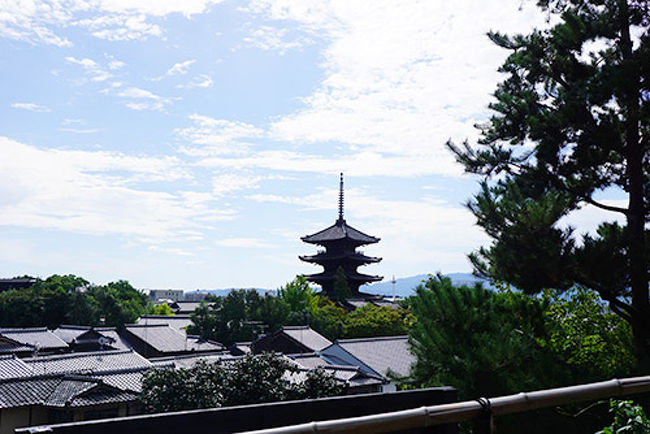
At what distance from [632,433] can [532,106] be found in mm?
5607

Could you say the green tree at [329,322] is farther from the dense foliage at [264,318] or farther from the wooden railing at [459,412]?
the wooden railing at [459,412]

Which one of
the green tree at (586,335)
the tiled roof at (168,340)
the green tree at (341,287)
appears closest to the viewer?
the green tree at (586,335)

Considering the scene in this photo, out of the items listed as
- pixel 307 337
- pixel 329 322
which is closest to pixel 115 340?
pixel 307 337

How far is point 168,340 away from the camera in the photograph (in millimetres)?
25781

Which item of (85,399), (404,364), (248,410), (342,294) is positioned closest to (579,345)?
(248,410)

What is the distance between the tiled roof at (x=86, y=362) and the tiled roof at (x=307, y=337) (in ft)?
20.8

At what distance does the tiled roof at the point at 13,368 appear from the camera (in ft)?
51.1

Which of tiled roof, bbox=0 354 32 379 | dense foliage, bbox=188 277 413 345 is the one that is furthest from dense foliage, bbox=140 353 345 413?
dense foliage, bbox=188 277 413 345

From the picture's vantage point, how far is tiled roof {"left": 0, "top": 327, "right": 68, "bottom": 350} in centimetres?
2300

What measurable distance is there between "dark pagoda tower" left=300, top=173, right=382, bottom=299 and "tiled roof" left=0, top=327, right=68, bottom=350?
16.1m

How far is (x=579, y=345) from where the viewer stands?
7000 millimetres

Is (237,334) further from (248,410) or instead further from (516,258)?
(248,410)

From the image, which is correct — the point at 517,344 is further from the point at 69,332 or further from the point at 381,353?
the point at 69,332

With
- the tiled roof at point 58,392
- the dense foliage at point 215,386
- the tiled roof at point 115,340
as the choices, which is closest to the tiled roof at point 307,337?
the tiled roof at point 115,340
